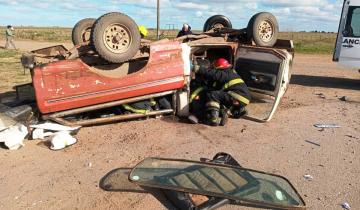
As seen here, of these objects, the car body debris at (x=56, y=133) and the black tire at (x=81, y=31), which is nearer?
the car body debris at (x=56, y=133)

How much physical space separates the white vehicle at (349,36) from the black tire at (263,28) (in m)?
3.95

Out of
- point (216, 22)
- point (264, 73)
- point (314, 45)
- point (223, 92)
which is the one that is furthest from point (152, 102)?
point (314, 45)

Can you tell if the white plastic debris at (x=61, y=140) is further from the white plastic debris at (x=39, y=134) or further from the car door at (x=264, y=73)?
the car door at (x=264, y=73)

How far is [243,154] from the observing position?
5.00 m

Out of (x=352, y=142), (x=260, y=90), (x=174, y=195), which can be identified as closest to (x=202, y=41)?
(x=260, y=90)

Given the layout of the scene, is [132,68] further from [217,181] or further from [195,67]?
[217,181]

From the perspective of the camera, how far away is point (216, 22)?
341 inches

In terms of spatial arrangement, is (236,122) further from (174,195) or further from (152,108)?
(174,195)

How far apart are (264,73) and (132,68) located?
241cm

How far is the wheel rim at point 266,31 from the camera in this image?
7.18 meters

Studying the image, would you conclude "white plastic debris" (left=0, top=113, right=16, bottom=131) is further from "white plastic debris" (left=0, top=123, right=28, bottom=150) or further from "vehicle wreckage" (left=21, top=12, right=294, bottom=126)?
"vehicle wreckage" (left=21, top=12, right=294, bottom=126)

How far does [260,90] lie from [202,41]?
4.68ft

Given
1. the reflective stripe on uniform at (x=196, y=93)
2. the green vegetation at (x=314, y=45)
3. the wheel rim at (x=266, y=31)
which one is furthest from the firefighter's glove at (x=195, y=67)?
the green vegetation at (x=314, y=45)

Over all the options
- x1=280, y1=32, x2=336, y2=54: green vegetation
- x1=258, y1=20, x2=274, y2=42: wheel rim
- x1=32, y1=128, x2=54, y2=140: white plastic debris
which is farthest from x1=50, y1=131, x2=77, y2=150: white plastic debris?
x1=280, y1=32, x2=336, y2=54: green vegetation
